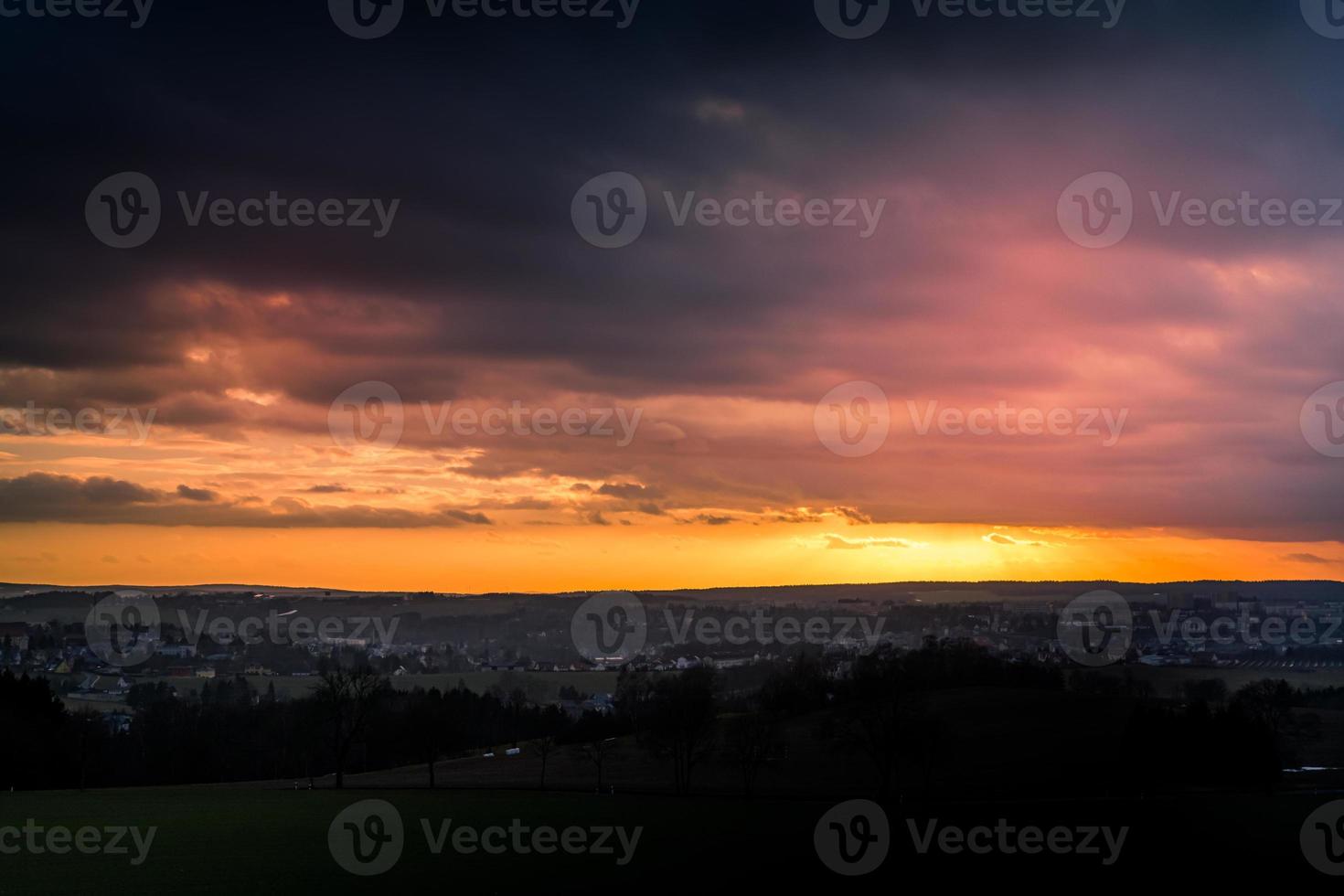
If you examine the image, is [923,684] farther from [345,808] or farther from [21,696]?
[21,696]

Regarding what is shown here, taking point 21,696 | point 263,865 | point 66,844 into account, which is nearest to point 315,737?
point 21,696

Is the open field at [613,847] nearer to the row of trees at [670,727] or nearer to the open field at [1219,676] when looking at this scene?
the row of trees at [670,727]

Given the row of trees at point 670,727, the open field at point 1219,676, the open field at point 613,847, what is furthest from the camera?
the open field at point 1219,676

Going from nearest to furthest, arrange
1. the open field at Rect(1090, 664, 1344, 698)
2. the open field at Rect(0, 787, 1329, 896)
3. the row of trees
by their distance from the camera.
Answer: the open field at Rect(0, 787, 1329, 896) < the row of trees < the open field at Rect(1090, 664, 1344, 698)

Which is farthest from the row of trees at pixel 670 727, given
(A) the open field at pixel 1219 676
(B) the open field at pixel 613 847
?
(B) the open field at pixel 613 847

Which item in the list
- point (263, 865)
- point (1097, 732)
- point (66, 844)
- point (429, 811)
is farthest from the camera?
point (1097, 732)

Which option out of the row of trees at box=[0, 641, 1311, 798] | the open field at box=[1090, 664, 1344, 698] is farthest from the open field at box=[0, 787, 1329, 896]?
the open field at box=[1090, 664, 1344, 698]

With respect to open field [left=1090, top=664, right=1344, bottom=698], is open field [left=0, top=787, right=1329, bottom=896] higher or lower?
lower

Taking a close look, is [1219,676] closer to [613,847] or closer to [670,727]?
[670,727]

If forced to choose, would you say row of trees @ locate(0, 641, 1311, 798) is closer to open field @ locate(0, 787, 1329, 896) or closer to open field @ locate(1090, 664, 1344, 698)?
open field @ locate(1090, 664, 1344, 698)

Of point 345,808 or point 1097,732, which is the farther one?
point 1097,732

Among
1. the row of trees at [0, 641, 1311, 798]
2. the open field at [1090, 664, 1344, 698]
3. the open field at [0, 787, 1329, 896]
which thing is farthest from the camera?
the open field at [1090, 664, 1344, 698]
